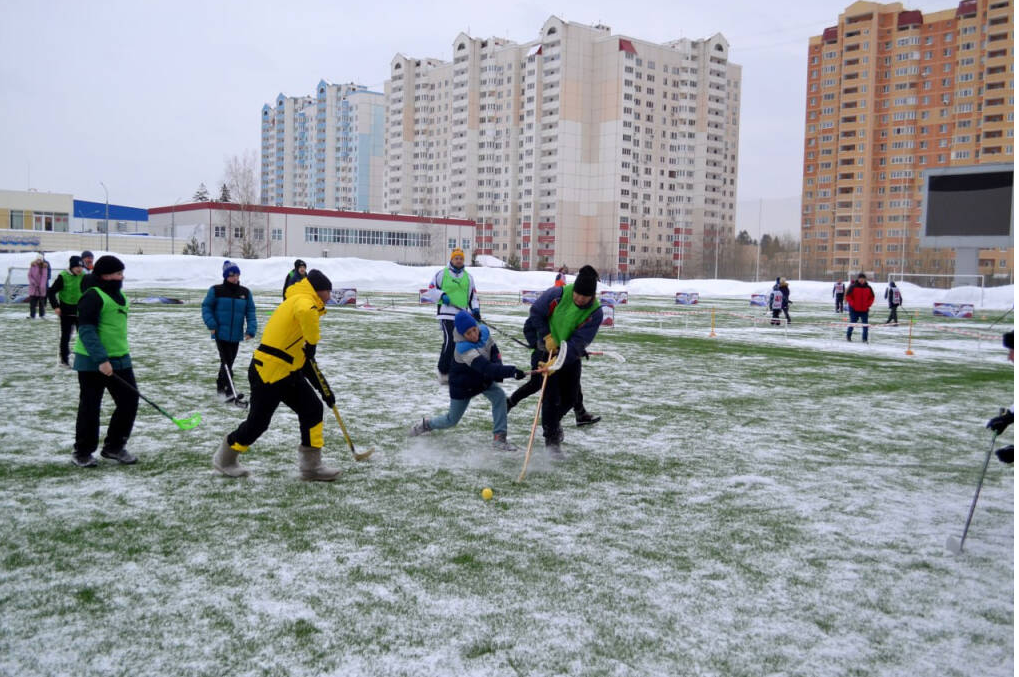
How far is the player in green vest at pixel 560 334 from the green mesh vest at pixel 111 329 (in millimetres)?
3835

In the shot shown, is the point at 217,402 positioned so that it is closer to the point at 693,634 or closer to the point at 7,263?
the point at 693,634

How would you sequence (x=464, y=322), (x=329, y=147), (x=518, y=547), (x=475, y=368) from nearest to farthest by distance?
(x=518, y=547) < (x=464, y=322) < (x=475, y=368) < (x=329, y=147)

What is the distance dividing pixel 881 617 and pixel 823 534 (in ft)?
4.50

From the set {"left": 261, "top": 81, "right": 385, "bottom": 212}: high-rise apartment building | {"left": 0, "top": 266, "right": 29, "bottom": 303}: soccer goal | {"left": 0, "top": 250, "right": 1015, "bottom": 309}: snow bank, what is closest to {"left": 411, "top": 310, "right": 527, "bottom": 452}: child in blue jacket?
{"left": 0, "top": 266, "right": 29, "bottom": 303}: soccer goal

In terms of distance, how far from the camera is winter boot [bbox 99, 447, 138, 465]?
7059mm

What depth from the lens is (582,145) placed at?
109 m

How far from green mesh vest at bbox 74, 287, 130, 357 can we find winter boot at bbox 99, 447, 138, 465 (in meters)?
0.88

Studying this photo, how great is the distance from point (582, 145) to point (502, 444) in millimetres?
105716

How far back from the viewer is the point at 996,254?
3214 inches

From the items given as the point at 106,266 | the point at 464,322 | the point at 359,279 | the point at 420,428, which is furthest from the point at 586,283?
the point at 359,279

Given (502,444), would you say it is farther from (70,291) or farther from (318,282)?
(70,291)

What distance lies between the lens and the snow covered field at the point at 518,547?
12.4ft

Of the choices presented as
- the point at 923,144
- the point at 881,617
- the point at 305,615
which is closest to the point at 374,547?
the point at 305,615

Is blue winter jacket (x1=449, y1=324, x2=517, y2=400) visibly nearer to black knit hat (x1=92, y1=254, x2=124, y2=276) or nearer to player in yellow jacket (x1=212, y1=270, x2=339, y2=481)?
player in yellow jacket (x1=212, y1=270, x2=339, y2=481)
